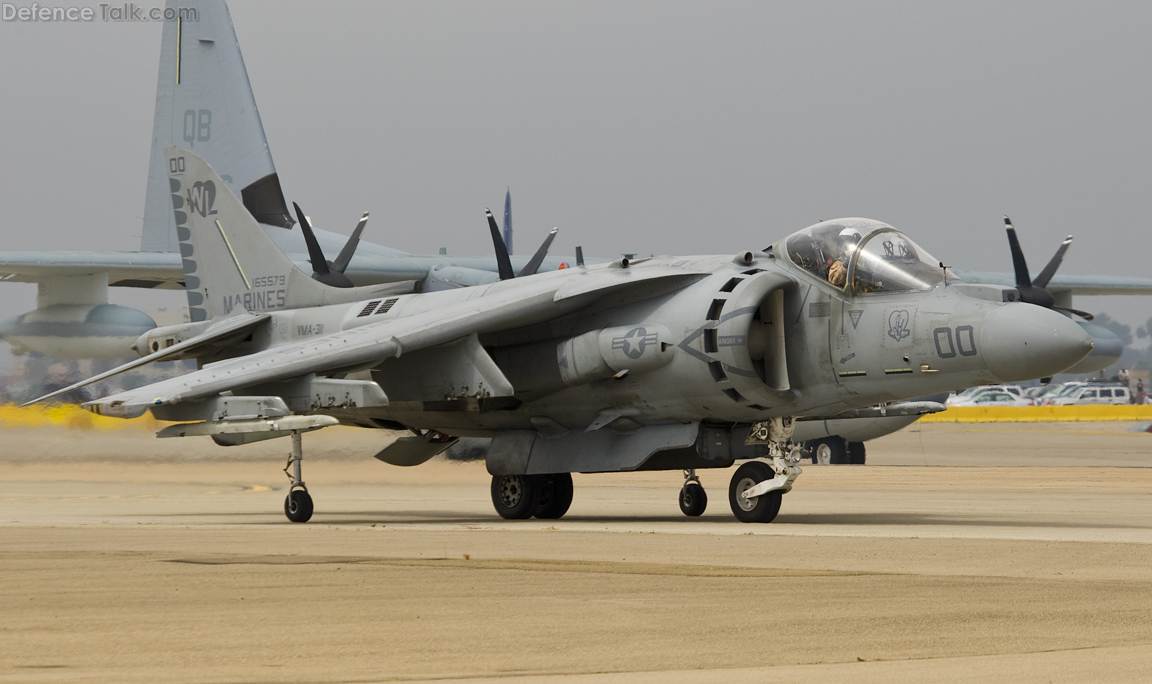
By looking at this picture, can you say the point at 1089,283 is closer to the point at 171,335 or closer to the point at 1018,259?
the point at 1018,259

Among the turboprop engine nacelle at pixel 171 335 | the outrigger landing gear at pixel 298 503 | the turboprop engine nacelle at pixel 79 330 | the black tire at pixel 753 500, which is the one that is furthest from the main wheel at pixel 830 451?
the outrigger landing gear at pixel 298 503

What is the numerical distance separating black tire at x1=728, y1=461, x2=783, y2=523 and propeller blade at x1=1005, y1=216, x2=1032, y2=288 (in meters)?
5.38

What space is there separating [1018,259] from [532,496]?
23.3ft

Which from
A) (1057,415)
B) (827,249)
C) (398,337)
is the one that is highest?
(827,249)

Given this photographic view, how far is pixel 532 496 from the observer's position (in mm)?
16703

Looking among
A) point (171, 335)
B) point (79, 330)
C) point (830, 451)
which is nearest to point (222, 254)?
point (171, 335)

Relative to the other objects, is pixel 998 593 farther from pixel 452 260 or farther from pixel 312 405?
pixel 452 260

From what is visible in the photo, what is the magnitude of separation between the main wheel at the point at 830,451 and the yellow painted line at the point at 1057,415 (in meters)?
25.6

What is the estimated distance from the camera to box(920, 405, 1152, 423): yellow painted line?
2362 inches

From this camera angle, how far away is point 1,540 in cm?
1198

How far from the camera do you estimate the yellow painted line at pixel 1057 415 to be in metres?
60.0

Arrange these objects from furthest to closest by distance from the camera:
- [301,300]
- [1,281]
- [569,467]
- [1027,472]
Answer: [1027,472]
[1,281]
[301,300]
[569,467]

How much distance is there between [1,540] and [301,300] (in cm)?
737

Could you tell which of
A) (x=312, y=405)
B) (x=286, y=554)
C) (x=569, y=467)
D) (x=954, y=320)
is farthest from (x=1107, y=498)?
(x=286, y=554)
